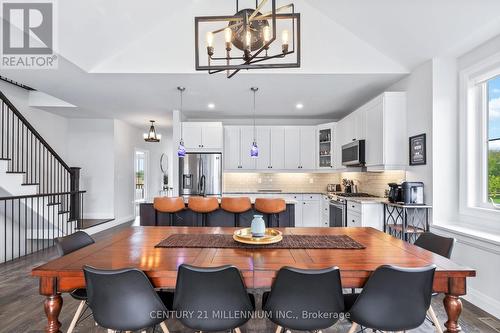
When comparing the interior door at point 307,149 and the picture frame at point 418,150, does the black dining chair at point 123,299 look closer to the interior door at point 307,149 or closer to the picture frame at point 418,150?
the picture frame at point 418,150

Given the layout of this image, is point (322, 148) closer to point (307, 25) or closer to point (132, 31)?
Result: point (307, 25)

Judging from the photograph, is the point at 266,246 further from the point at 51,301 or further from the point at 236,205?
the point at 236,205

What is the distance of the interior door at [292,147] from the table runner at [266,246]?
407 centimetres

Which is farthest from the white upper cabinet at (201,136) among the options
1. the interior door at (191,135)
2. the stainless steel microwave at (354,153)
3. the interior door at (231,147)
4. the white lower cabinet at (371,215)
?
the white lower cabinet at (371,215)

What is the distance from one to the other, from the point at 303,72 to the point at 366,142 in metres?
1.71

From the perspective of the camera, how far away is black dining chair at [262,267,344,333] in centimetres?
144

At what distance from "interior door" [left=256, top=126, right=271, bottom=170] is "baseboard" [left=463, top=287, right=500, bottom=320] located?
4.22 metres

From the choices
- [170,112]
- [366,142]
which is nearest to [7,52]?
[170,112]

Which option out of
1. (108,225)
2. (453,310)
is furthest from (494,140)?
(108,225)

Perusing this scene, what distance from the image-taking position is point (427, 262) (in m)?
1.70

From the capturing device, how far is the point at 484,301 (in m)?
2.64

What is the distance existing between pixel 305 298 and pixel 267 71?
3.06m

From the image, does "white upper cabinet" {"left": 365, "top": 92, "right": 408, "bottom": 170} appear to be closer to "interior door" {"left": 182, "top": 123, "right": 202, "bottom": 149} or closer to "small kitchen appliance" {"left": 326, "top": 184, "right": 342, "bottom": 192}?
"small kitchen appliance" {"left": 326, "top": 184, "right": 342, "bottom": 192}

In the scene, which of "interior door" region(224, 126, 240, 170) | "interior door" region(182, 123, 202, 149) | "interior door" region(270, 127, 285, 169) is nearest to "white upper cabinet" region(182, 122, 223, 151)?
"interior door" region(182, 123, 202, 149)
